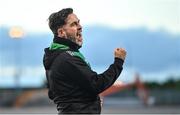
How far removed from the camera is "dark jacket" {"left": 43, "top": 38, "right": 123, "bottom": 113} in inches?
185

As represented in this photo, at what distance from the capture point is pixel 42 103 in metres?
31.9

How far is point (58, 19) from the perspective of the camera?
4863 millimetres

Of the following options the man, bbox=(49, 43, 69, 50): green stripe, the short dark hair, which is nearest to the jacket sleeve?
the man

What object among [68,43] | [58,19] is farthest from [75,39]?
[58,19]

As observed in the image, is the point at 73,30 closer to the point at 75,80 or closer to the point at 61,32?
the point at 61,32

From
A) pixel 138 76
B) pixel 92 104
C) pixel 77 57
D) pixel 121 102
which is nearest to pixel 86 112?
pixel 92 104

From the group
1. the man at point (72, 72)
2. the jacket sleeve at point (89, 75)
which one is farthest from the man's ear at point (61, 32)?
the jacket sleeve at point (89, 75)

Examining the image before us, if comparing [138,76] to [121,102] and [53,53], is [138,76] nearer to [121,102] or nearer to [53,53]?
[121,102]

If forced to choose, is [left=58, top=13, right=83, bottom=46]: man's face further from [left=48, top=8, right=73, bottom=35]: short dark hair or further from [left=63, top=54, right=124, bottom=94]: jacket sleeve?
[left=63, top=54, right=124, bottom=94]: jacket sleeve

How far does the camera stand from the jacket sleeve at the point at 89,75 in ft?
15.4

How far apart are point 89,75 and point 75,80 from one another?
11cm

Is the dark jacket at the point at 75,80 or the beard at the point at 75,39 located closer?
the dark jacket at the point at 75,80

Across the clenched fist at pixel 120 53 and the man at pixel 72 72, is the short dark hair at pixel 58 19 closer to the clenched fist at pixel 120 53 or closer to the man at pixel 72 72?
the man at pixel 72 72

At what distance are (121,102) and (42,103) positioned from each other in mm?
3981
